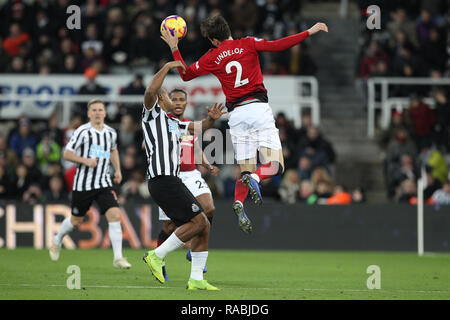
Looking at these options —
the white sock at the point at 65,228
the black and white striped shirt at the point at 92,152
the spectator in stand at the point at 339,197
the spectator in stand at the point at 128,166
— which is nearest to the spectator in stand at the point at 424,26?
the spectator in stand at the point at 339,197

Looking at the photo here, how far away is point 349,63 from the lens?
22.9 metres

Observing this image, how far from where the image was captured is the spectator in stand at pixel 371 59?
21.3 m

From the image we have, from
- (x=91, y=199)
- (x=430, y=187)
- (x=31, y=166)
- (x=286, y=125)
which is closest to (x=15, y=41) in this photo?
(x=31, y=166)

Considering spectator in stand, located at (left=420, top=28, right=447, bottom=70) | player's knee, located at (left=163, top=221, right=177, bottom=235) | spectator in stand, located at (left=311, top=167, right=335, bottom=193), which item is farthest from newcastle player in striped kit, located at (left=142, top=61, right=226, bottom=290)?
spectator in stand, located at (left=420, top=28, right=447, bottom=70)

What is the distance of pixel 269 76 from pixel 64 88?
450cm

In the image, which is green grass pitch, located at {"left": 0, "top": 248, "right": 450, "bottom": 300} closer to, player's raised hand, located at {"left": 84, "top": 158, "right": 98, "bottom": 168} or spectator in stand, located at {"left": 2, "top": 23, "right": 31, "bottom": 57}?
player's raised hand, located at {"left": 84, "top": 158, "right": 98, "bottom": 168}

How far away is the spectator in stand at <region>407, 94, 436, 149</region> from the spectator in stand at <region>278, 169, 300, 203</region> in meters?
3.15

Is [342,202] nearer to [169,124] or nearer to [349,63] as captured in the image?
[349,63]

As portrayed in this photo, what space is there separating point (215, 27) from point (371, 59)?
37.1 feet

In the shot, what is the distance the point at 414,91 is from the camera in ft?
69.8

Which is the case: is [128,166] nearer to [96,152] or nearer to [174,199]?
[96,152]

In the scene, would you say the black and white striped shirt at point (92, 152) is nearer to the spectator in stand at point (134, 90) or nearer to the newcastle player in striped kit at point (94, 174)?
the newcastle player in striped kit at point (94, 174)

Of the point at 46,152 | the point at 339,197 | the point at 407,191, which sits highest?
the point at 46,152
